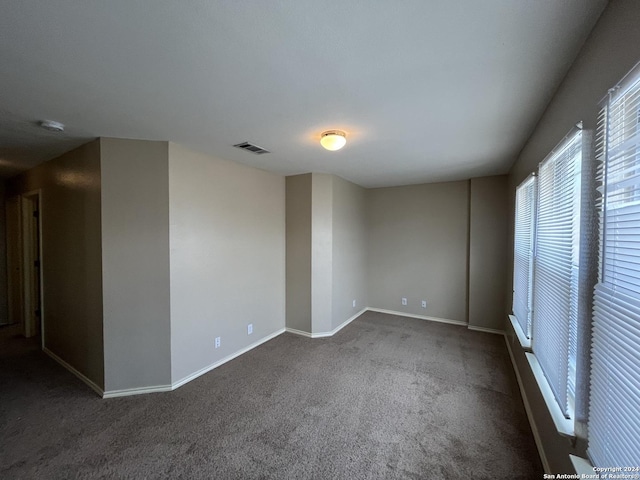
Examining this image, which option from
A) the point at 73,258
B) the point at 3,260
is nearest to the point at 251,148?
the point at 73,258

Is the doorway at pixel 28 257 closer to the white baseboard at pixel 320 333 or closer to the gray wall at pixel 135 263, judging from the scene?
the gray wall at pixel 135 263

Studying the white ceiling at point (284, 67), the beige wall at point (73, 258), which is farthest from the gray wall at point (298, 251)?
the beige wall at point (73, 258)

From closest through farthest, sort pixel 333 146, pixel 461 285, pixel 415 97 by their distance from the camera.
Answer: pixel 415 97
pixel 333 146
pixel 461 285

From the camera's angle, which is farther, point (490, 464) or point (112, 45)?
point (490, 464)

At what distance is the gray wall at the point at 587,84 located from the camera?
2.99 ft

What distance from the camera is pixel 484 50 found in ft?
4.14

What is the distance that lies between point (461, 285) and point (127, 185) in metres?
4.94

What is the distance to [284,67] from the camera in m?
1.39

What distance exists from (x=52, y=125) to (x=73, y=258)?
139 centimetres

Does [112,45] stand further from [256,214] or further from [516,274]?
[516,274]

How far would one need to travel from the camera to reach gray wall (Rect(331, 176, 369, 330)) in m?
4.13

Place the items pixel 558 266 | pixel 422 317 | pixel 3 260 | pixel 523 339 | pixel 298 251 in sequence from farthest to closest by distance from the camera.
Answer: pixel 422 317, pixel 3 260, pixel 298 251, pixel 523 339, pixel 558 266

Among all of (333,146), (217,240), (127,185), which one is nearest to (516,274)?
(333,146)

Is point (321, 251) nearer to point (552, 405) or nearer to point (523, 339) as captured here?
point (523, 339)
